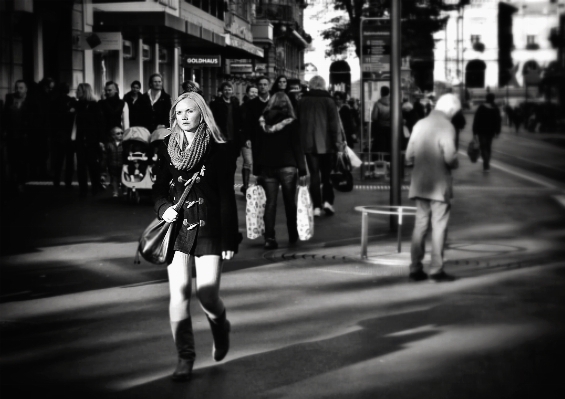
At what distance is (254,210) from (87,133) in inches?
286

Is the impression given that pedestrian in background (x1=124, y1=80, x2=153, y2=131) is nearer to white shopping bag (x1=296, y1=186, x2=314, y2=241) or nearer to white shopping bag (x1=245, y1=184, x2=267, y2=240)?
white shopping bag (x1=296, y1=186, x2=314, y2=241)

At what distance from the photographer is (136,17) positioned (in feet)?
93.2

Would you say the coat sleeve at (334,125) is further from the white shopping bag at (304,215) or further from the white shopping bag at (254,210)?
the white shopping bag at (254,210)

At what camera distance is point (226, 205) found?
6137 millimetres

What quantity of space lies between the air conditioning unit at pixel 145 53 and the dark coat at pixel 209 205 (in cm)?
2940

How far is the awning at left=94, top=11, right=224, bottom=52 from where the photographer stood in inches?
1111

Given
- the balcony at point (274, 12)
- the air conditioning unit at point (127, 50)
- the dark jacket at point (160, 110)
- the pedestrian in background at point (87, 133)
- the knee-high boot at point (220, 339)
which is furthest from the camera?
the balcony at point (274, 12)

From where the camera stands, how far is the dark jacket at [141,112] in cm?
1753

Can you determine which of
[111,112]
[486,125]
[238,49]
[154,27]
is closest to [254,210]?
[111,112]

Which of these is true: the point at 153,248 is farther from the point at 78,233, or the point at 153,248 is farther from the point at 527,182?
the point at 527,182

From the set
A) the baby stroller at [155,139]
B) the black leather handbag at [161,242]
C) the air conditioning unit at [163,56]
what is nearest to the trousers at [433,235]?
the black leather handbag at [161,242]

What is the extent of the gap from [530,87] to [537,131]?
16.8 feet

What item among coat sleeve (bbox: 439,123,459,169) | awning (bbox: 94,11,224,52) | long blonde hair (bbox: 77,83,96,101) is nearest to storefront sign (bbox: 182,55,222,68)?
awning (bbox: 94,11,224,52)

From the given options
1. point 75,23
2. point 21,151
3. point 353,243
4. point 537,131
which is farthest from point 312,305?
point 537,131
